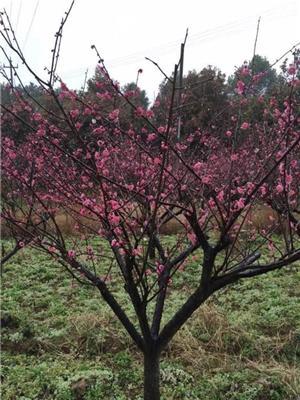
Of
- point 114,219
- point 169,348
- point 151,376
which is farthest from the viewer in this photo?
point 169,348

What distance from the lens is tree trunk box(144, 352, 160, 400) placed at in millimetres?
3303

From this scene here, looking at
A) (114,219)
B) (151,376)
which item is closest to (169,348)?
(151,376)

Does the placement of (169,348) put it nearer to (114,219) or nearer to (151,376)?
(151,376)

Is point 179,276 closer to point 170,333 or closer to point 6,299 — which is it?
point 6,299

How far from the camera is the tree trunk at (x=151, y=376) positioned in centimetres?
330

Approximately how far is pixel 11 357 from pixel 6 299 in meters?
1.90

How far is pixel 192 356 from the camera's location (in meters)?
4.34

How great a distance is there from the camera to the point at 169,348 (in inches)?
179

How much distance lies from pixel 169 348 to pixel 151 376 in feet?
4.04

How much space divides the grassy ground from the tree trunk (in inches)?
14.7

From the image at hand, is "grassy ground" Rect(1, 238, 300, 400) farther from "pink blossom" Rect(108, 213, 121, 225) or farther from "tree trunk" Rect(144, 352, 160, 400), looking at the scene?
"pink blossom" Rect(108, 213, 121, 225)

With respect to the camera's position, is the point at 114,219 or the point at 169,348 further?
the point at 169,348

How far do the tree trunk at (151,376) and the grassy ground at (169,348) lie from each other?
0.37 m

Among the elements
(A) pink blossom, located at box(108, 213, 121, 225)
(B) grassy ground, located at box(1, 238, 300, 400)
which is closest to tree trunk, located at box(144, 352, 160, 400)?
(B) grassy ground, located at box(1, 238, 300, 400)
